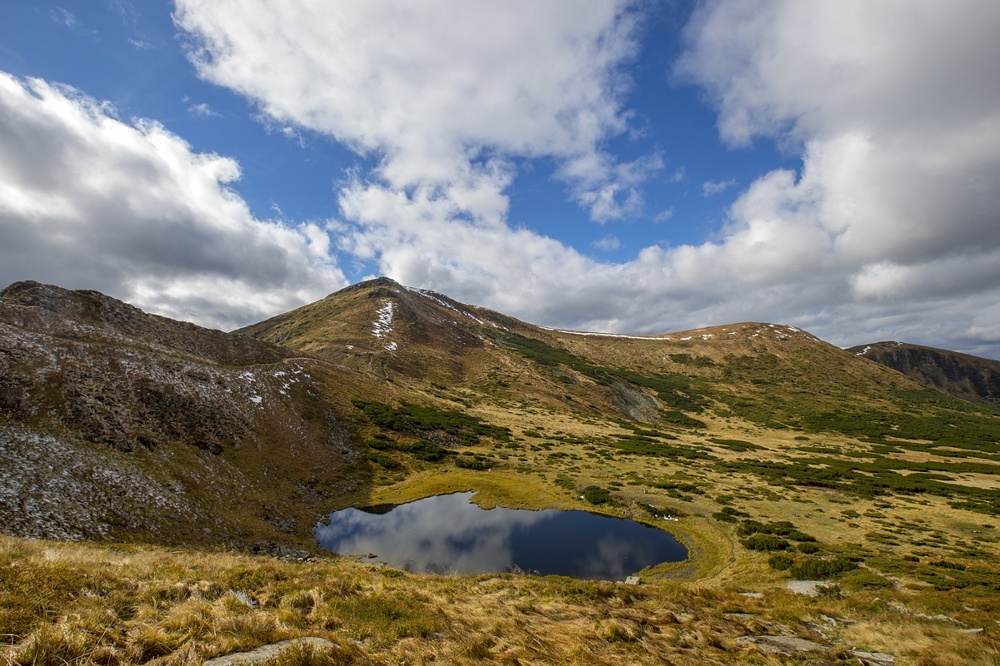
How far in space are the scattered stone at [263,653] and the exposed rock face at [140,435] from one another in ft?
77.5

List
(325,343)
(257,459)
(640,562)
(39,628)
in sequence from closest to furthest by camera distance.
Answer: (39,628)
(640,562)
(257,459)
(325,343)

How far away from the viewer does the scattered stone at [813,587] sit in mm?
25875

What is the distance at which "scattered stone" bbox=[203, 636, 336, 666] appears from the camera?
31.1ft

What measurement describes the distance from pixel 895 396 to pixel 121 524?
272 meters

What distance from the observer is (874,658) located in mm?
15250

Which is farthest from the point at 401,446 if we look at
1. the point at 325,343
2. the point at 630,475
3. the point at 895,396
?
the point at 895,396

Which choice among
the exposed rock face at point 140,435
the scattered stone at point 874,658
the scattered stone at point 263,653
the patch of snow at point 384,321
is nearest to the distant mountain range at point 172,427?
the exposed rock face at point 140,435

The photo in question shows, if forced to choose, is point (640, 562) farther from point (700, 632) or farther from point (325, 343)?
point (325, 343)

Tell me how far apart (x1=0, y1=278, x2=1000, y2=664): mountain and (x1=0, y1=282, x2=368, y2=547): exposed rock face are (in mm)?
225

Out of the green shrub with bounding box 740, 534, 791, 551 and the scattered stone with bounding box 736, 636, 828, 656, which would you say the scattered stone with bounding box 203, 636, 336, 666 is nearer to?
the scattered stone with bounding box 736, 636, 828, 656

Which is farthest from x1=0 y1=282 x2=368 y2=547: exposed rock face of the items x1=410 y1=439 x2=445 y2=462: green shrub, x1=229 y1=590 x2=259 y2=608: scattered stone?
x1=229 y1=590 x2=259 y2=608: scattered stone

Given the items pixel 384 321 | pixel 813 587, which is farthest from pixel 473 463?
pixel 384 321

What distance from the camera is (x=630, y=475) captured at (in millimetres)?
60844

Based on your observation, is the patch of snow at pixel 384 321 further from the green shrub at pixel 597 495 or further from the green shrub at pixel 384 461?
the green shrub at pixel 597 495
